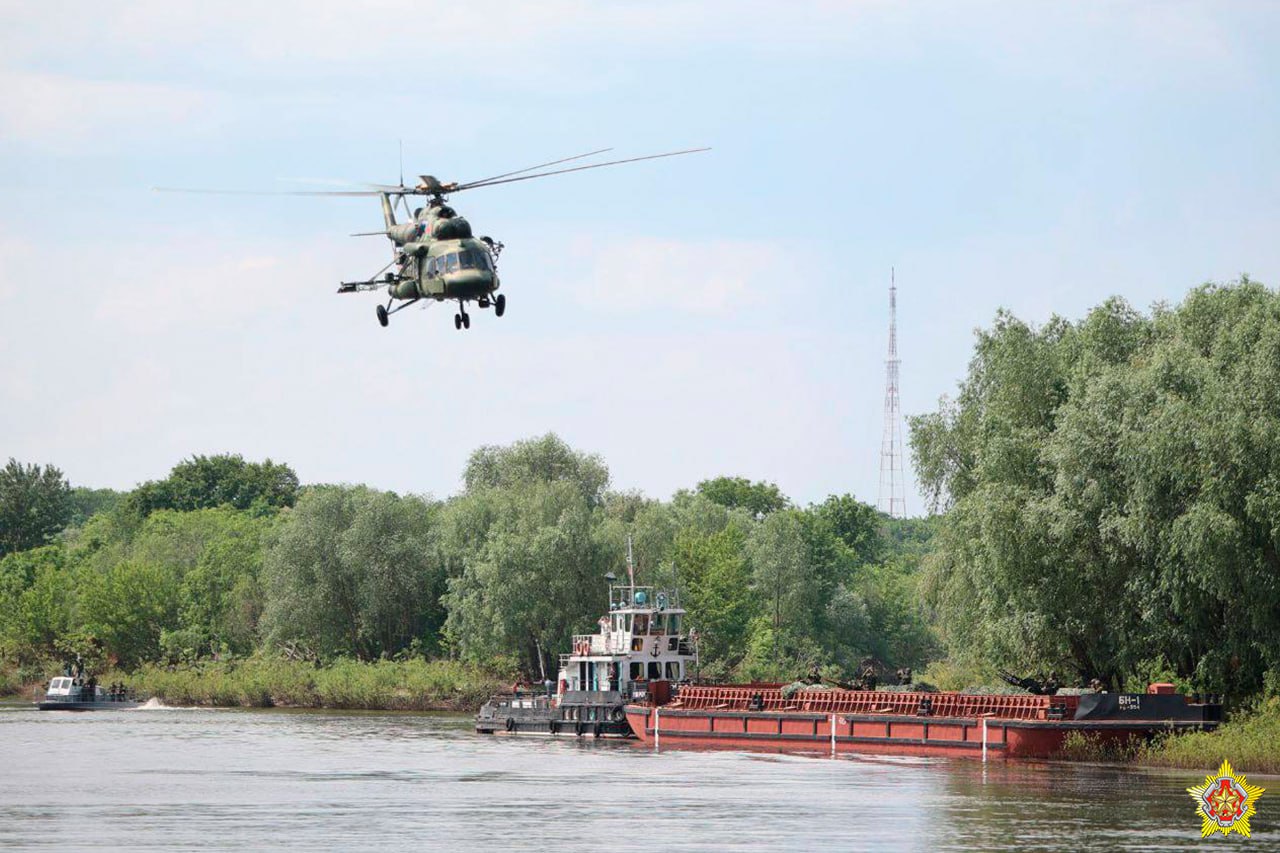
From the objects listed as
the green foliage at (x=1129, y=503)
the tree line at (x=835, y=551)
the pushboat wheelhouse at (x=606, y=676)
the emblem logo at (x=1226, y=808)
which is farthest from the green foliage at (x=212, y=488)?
the emblem logo at (x=1226, y=808)

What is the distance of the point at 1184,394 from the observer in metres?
51.3

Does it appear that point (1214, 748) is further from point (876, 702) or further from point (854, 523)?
point (854, 523)

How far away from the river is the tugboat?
4.55 meters

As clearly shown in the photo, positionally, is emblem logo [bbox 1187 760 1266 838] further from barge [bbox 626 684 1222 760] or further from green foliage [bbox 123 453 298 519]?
green foliage [bbox 123 453 298 519]

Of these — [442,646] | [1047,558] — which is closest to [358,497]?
[442,646]

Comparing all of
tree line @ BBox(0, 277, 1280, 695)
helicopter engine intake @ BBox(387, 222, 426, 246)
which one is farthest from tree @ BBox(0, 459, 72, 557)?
helicopter engine intake @ BBox(387, 222, 426, 246)

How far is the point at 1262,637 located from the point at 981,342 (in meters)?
14.9

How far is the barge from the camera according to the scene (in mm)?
49562

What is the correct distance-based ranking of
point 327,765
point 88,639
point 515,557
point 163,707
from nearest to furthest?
point 327,765, point 515,557, point 163,707, point 88,639

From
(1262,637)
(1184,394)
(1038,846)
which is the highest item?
(1184,394)

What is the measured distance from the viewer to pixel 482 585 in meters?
90.8

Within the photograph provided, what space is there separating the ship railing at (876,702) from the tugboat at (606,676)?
3.95m

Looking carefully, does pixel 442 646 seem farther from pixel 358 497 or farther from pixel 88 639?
pixel 88 639

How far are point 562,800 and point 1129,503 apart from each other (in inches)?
667
